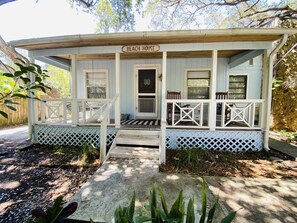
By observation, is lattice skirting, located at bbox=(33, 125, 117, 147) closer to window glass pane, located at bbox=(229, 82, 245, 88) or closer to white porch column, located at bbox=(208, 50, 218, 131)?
white porch column, located at bbox=(208, 50, 218, 131)

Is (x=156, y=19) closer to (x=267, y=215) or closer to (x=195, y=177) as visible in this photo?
(x=195, y=177)

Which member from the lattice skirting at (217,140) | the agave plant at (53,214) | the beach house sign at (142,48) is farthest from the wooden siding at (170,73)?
the agave plant at (53,214)

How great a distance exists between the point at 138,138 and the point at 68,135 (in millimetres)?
2291

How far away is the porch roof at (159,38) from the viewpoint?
3977 mm

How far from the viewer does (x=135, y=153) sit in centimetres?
398

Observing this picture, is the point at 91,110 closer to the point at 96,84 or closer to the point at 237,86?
the point at 96,84

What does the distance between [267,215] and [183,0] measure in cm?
916

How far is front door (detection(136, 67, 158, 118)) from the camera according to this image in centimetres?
652

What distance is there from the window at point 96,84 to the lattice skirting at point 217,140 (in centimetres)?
351

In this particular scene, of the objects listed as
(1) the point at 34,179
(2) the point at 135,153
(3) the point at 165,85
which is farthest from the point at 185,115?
(1) the point at 34,179

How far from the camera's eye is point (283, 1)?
7.48m

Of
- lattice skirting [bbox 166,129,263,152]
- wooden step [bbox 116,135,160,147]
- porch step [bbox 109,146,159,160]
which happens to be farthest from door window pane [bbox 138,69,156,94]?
porch step [bbox 109,146,159,160]

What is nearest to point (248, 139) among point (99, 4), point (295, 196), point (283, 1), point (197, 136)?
point (197, 136)

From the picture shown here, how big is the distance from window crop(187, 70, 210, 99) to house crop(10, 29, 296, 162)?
0.04 meters
